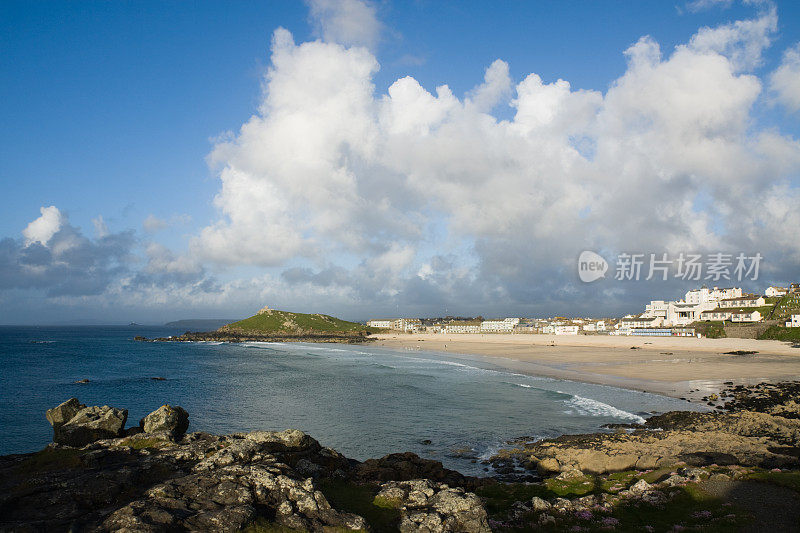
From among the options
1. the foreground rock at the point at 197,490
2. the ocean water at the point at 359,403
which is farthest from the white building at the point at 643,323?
the foreground rock at the point at 197,490

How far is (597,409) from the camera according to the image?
3969cm

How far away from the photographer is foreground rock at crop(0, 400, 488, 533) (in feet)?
35.1

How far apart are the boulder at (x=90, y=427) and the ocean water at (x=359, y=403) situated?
12.5 metres

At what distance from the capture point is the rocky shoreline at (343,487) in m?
11.3

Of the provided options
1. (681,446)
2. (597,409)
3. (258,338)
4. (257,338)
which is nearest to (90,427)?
(681,446)

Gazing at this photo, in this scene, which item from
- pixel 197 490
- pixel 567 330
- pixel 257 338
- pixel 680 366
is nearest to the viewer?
pixel 197 490

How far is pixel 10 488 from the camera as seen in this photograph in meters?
13.2

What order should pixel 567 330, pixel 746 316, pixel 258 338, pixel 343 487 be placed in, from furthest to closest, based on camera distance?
pixel 258 338 → pixel 567 330 → pixel 746 316 → pixel 343 487

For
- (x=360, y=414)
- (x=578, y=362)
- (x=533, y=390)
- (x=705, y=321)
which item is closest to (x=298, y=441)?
(x=360, y=414)

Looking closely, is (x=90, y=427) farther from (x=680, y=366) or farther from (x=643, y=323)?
(x=643, y=323)

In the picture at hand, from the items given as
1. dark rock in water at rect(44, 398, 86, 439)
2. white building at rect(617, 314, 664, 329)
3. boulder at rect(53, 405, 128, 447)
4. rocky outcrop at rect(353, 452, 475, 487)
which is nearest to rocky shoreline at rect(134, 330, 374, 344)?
white building at rect(617, 314, 664, 329)

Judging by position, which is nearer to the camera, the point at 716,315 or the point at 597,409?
the point at 597,409

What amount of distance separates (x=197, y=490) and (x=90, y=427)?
11.5 meters

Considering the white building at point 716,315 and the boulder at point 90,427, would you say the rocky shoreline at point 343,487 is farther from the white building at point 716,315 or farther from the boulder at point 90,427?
the white building at point 716,315
